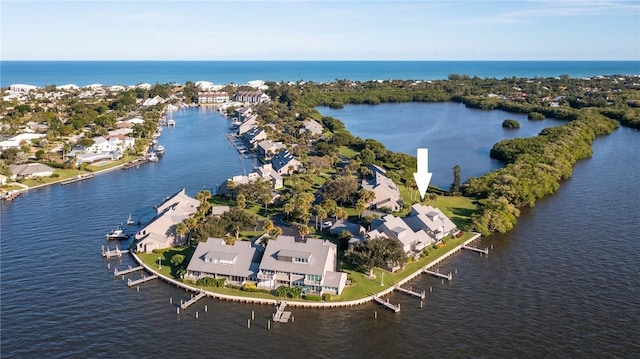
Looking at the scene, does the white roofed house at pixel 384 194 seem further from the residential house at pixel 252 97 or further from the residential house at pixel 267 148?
the residential house at pixel 252 97

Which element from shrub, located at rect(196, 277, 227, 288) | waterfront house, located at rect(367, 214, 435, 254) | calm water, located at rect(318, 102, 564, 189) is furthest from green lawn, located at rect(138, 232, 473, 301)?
calm water, located at rect(318, 102, 564, 189)

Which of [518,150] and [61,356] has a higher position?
[518,150]

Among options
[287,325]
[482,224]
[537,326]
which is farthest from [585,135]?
[287,325]

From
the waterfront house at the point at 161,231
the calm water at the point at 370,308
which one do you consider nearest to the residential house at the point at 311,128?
the calm water at the point at 370,308

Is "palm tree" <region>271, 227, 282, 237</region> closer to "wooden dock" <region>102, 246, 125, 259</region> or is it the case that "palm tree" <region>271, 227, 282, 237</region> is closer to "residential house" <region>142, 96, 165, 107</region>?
"wooden dock" <region>102, 246, 125, 259</region>

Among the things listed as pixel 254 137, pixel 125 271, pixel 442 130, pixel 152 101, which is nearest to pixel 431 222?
pixel 125 271

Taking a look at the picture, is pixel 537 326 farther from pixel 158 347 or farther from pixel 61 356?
pixel 61 356
